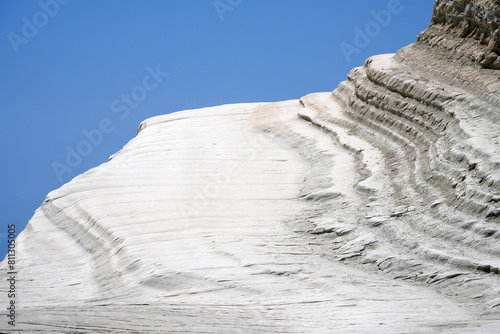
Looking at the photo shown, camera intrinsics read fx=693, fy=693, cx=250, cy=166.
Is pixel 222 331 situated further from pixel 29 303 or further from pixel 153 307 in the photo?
pixel 29 303

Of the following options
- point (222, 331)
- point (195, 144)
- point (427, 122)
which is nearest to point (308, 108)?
point (195, 144)

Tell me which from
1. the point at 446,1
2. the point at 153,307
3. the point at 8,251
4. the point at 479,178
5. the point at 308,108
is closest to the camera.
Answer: the point at 153,307

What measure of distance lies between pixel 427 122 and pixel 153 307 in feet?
12.8

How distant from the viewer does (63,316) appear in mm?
3924

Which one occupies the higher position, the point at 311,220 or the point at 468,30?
the point at 468,30

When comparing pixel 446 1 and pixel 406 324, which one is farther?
pixel 446 1

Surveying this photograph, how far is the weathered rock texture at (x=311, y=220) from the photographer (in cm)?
425

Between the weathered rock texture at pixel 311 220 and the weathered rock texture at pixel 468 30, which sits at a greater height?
the weathered rock texture at pixel 468 30

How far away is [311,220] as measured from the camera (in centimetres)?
627

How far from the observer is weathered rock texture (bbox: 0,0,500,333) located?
13.9 feet

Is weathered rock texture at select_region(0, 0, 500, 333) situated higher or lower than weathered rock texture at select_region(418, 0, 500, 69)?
lower

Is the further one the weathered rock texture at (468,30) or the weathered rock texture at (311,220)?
the weathered rock texture at (468,30)

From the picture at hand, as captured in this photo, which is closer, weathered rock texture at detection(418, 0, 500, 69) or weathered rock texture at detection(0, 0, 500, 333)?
weathered rock texture at detection(0, 0, 500, 333)

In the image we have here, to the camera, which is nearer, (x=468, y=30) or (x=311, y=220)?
(x=311, y=220)
